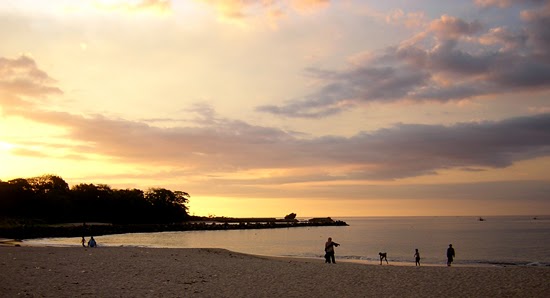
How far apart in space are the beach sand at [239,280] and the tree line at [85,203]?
95052 millimetres

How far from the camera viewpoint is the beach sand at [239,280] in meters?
17.8

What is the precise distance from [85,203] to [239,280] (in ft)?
418

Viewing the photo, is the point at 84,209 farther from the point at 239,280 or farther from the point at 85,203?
the point at 239,280

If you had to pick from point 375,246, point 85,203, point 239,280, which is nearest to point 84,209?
point 85,203

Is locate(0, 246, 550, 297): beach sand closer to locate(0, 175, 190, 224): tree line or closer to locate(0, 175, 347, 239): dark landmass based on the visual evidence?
locate(0, 175, 347, 239): dark landmass

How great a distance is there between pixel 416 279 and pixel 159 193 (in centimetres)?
15444

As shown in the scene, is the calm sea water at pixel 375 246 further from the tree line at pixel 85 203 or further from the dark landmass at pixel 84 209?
the tree line at pixel 85 203

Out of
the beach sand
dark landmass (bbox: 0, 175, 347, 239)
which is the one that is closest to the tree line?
dark landmass (bbox: 0, 175, 347, 239)

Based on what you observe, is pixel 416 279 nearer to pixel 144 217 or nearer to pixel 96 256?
pixel 96 256

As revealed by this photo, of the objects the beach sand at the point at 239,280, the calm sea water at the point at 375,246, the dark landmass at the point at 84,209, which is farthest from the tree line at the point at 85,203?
the beach sand at the point at 239,280

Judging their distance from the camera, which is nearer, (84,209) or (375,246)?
(375,246)

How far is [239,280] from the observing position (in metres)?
21.2

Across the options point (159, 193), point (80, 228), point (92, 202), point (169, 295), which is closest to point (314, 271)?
point (169, 295)

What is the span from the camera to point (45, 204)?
118 m
